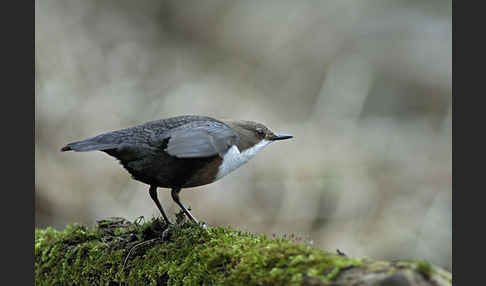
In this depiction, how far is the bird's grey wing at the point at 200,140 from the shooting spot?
10.6ft

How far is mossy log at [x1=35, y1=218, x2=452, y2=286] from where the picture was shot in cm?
216

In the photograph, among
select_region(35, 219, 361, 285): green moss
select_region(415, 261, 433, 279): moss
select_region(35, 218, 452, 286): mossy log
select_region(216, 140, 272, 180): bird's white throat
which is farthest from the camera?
select_region(216, 140, 272, 180): bird's white throat

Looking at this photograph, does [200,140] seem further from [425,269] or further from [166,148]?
[425,269]

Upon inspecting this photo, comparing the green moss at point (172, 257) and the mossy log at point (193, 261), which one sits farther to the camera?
the green moss at point (172, 257)

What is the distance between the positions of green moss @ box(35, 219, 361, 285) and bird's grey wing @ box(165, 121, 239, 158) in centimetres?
54

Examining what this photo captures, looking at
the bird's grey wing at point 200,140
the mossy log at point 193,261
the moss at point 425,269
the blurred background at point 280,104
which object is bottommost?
the moss at point 425,269

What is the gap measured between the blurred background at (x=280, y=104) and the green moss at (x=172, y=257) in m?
2.55

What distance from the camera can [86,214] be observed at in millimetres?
6582

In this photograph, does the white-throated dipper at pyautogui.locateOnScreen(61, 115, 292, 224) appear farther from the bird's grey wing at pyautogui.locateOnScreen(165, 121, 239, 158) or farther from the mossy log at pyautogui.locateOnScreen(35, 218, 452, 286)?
the mossy log at pyautogui.locateOnScreen(35, 218, 452, 286)

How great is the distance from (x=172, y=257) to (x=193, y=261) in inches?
10.1

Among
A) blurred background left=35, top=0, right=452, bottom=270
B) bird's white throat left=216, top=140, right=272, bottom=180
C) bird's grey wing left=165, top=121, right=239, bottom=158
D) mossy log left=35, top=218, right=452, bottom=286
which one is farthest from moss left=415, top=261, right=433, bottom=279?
blurred background left=35, top=0, right=452, bottom=270

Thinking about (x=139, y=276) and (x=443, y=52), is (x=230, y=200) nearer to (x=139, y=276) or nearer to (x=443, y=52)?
(x=139, y=276)

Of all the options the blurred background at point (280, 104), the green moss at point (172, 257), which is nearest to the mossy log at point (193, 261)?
the green moss at point (172, 257)

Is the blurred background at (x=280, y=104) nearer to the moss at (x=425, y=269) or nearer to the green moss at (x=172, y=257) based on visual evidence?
the green moss at (x=172, y=257)
